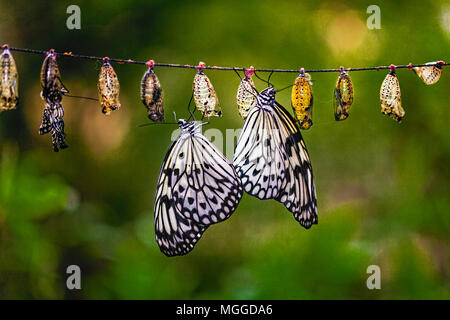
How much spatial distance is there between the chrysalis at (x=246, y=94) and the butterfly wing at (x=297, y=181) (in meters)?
0.09

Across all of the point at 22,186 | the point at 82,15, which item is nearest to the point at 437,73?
the point at 82,15

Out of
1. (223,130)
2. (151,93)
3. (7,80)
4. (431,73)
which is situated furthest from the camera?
(223,130)

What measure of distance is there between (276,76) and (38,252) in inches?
46.6

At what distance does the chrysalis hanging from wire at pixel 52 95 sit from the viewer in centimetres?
90

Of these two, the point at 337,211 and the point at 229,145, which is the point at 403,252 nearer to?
the point at 337,211

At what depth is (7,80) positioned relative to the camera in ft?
2.81

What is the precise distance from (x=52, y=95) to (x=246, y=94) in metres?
0.43

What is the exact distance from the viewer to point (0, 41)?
5.85 feet

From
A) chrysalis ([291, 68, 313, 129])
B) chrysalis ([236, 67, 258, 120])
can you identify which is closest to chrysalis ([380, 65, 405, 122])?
chrysalis ([291, 68, 313, 129])

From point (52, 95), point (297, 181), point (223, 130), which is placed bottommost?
point (297, 181)

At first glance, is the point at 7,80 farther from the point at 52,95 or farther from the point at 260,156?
the point at 260,156

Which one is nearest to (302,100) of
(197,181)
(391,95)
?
(391,95)

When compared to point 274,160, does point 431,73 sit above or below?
above

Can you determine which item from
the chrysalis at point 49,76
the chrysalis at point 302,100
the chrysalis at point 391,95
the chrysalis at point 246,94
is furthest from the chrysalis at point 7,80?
the chrysalis at point 391,95
